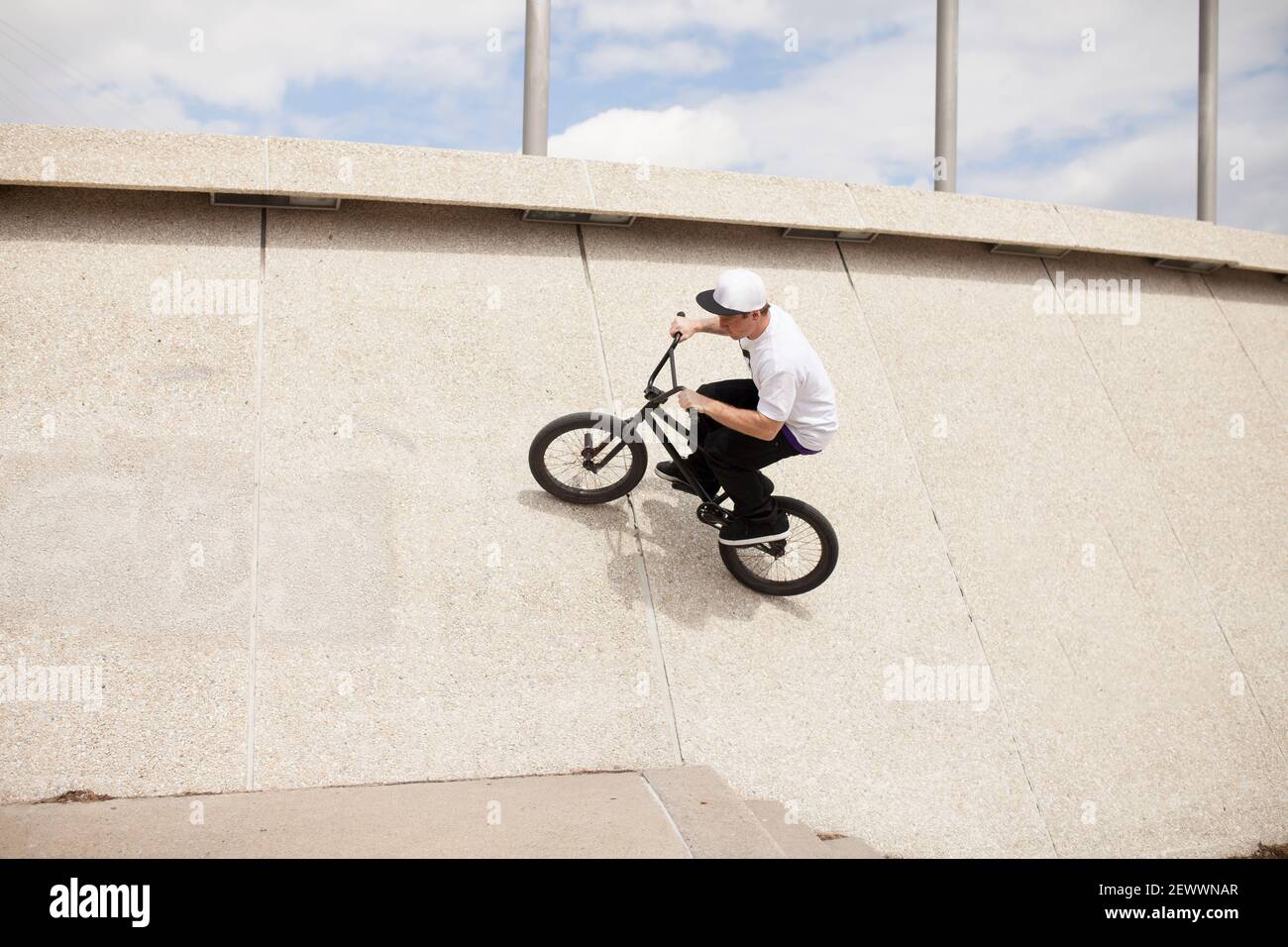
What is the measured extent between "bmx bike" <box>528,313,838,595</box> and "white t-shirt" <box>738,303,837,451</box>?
1.73ft

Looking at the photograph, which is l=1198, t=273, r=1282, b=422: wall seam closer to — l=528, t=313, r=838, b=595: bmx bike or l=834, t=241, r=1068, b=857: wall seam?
l=834, t=241, r=1068, b=857: wall seam

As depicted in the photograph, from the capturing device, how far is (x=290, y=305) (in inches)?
236

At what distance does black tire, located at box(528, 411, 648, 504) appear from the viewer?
201 inches

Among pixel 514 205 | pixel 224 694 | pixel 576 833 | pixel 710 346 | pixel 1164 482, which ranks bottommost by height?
pixel 576 833

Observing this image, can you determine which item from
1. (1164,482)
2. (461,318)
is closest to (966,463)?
(1164,482)

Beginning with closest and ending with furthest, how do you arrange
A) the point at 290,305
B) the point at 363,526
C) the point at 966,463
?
the point at 363,526 < the point at 290,305 < the point at 966,463

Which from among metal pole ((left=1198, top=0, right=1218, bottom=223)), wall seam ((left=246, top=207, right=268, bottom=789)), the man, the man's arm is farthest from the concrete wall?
metal pole ((left=1198, top=0, right=1218, bottom=223))

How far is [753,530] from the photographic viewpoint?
5.17 m

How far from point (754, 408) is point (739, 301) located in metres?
0.90

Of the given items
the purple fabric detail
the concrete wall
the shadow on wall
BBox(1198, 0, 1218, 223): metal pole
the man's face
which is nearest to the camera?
the concrete wall

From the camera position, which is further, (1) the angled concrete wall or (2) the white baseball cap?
(2) the white baseball cap

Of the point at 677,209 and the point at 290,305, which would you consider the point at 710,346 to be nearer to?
the point at 677,209

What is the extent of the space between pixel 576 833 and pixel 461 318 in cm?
394

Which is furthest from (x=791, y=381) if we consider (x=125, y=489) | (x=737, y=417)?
(x=125, y=489)
